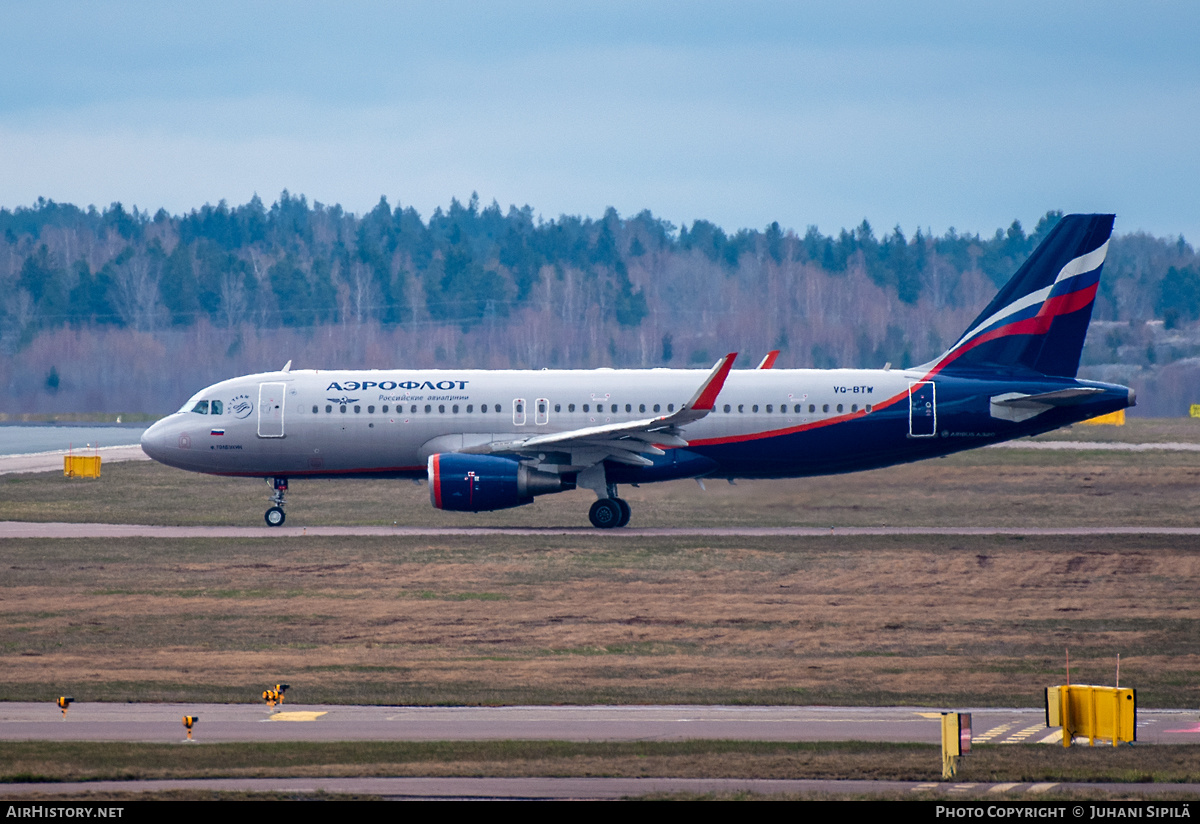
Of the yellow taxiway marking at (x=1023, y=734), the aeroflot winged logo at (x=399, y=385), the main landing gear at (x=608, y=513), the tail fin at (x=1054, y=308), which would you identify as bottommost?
the yellow taxiway marking at (x=1023, y=734)

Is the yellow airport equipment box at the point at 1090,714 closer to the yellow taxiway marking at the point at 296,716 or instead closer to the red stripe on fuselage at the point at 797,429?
the yellow taxiway marking at the point at 296,716

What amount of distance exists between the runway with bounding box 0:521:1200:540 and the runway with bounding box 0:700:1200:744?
17642 millimetres

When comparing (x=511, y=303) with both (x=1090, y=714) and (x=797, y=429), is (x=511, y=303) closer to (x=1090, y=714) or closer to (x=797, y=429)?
(x=797, y=429)

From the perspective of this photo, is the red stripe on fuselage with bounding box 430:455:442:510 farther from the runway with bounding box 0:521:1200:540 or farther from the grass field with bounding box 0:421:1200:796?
the grass field with bounding box 0:421:1200:796

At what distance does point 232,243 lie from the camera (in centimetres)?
18162

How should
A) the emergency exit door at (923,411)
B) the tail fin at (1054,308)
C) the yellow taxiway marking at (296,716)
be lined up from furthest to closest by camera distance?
the tail fin at (1054,308) < the emergency exit door at (923,411) < the yellow taxiway marking at (296,716)

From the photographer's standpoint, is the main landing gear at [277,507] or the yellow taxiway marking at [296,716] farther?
the main landing gear at [277,507]

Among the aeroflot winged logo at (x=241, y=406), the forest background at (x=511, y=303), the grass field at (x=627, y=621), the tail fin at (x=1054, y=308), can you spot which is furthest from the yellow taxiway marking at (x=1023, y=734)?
the forest background at (x=511, y=303)

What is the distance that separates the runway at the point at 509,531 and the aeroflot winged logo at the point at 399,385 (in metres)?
3.79

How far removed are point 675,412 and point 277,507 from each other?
11.5 meters

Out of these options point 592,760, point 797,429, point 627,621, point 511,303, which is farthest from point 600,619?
point 511,303

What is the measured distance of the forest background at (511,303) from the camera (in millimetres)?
109500

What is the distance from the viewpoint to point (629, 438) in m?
37.0
